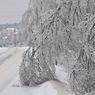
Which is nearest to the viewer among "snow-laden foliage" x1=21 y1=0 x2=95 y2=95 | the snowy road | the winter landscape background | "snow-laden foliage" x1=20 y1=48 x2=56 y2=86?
"snow-laden foliage" x1=21 y1=0 x2=95 y2=95

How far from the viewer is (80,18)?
7020mm

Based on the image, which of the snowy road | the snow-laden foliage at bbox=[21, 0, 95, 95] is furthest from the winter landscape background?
the snowy road

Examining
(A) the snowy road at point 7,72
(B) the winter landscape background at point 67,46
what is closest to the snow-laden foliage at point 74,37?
(B) the winter landscape background at point 67,46

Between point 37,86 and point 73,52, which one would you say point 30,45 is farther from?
point 73,52

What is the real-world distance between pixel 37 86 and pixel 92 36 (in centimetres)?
512

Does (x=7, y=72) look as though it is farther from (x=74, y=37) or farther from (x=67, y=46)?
(x=74, y=37)

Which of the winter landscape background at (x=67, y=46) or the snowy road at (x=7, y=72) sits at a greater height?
the winter landscape background at (x=67, y=46)

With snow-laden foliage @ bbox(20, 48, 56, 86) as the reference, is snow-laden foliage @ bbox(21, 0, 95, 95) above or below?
above

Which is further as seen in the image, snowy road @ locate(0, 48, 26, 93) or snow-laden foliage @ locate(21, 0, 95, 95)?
snowy road @ locate(0, 48, 26, 93)

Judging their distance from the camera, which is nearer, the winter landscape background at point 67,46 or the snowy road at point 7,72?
the winter landscape background at point 67,46

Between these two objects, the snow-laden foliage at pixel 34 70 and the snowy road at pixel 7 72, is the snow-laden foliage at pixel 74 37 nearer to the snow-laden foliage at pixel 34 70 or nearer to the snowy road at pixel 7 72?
the snow-laden foliage at pixel 34 70

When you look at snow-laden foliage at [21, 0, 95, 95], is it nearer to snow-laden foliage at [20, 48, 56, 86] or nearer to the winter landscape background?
the winter landscape background

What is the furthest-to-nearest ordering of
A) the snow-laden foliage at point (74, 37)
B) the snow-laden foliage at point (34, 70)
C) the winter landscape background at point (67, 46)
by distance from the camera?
the snow-laden foliage at point (34, 70)
the winter landscape background at point (67, 46)
the snow-laden foliage at point (74, 37)

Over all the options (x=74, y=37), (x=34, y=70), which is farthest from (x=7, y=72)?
(x=74, y=37)
